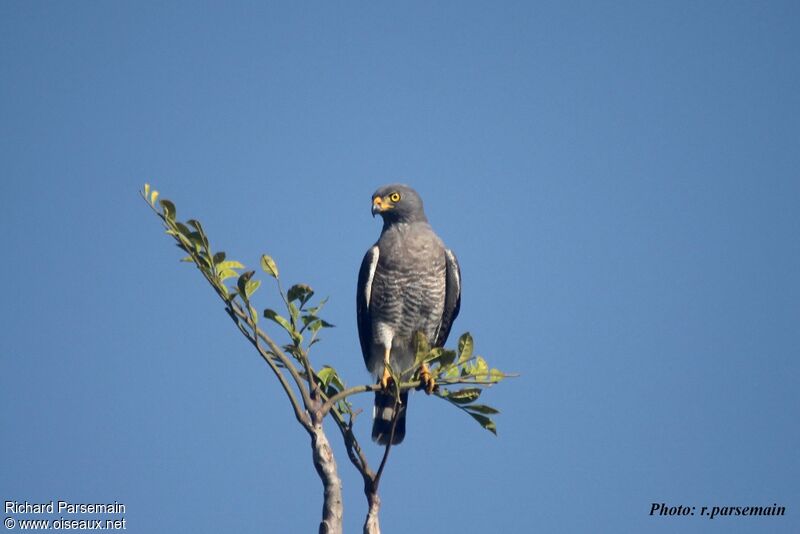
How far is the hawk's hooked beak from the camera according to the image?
23.6ft

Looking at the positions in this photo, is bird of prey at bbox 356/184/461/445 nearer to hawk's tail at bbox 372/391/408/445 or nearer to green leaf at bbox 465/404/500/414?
hawk's tail at bbox 372/391/408/445

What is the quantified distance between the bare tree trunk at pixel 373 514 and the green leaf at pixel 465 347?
1151 millimetres

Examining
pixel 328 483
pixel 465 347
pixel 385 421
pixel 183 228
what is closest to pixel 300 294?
pixel 183 228

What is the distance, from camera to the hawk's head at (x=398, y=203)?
286 inches

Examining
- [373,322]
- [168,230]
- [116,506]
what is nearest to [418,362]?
[168,230]

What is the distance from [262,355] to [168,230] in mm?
777

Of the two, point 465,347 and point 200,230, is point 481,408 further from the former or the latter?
point 200,230

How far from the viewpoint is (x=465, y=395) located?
3729 mm

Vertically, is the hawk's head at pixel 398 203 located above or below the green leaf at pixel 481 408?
above

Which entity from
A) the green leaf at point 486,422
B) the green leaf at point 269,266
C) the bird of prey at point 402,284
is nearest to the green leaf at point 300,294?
the green leaf at point 269,266

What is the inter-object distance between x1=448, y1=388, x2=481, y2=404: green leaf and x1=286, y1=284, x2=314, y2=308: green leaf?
0.83 metres

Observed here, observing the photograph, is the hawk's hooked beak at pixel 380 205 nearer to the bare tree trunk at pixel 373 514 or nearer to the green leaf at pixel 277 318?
the green leaf at pixel 277 318

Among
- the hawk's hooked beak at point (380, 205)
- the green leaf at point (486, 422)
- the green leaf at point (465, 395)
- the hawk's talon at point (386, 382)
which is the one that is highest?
the hawk's hooked beak at point (380, 205)

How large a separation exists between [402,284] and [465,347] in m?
3.21
